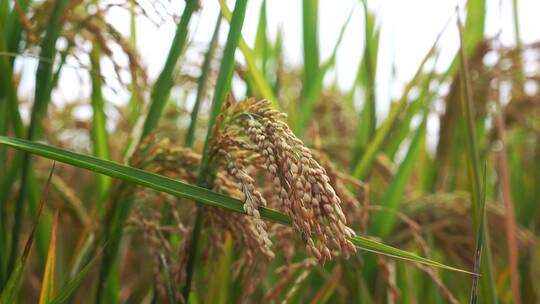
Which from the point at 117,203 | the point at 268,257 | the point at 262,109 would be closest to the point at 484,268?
the point at 268,257

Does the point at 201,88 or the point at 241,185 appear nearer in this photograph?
the point at 241,185

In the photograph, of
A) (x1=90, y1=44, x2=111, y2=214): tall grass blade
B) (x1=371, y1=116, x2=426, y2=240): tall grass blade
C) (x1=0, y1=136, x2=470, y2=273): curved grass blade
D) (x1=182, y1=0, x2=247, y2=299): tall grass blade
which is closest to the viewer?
(x1=0, y1=136, x2=470, y2=273): curved grass blade

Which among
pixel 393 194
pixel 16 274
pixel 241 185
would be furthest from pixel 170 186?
pixel 393 194

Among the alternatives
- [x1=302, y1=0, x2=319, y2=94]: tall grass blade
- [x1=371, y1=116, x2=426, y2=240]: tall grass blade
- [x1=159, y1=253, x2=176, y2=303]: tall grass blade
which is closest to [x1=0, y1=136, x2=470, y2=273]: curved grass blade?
[x1=159, y1=253, x2=176, y2=303]: tall grass blade

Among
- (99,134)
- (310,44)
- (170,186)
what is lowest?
(170,186)

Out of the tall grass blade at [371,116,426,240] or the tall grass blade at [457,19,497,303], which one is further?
the tall grass blade at [371,116,426,240]

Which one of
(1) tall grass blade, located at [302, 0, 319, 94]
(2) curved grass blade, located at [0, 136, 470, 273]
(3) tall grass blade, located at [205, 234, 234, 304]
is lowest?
(3) tall grass blade, located at [205, 234, 234, 304]

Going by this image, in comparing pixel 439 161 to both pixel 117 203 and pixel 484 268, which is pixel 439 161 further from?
pixel 117 203

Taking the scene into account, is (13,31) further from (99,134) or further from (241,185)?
(241,185)

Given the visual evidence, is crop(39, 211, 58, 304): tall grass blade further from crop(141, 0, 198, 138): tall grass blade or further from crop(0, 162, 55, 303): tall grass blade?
crop(141, 0, 198, 138): tall grass blade
